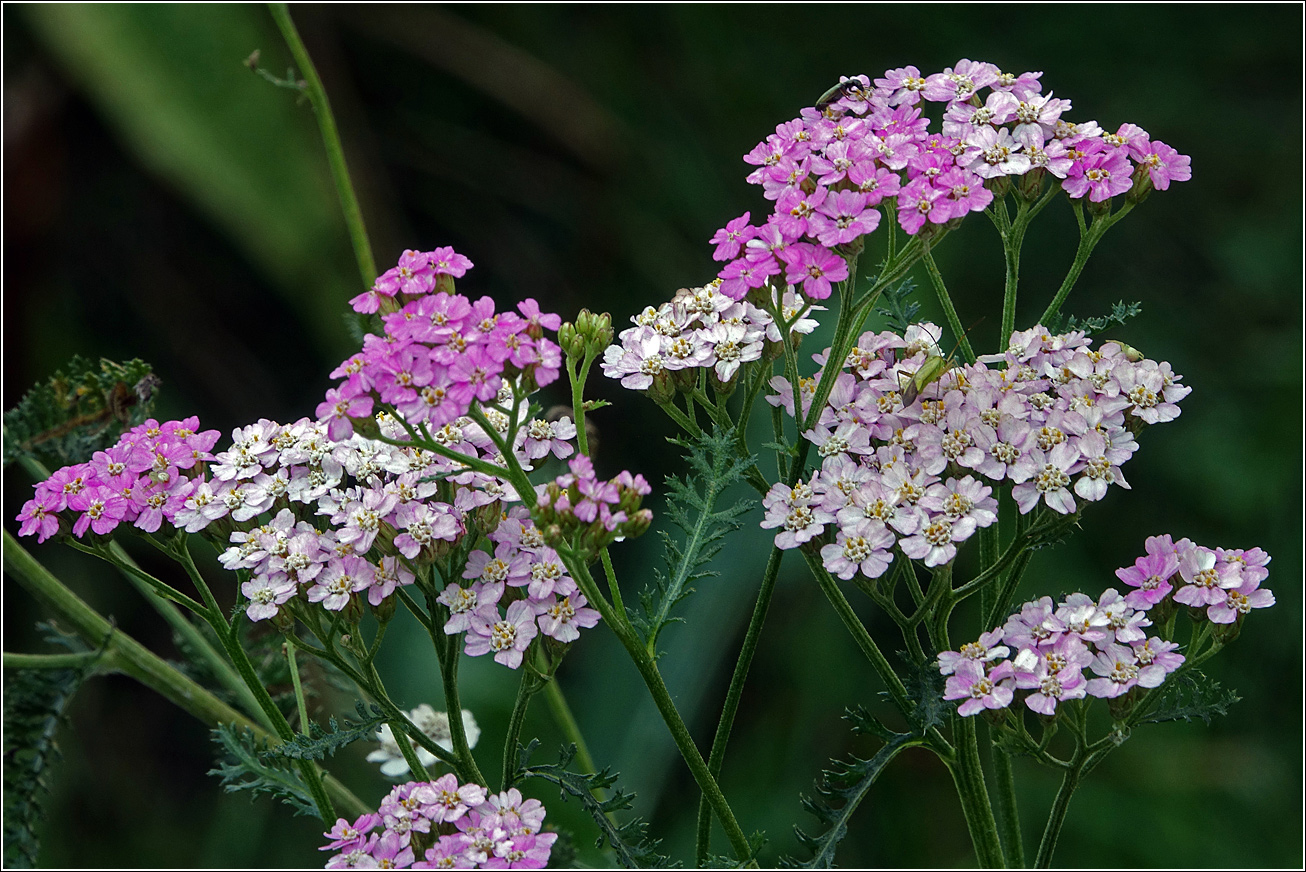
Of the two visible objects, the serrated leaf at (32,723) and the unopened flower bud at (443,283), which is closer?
the unopened flower bud at (443,283)

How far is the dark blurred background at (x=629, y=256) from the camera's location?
8.98 ft

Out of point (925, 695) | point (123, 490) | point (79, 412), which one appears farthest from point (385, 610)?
point (79, 412)

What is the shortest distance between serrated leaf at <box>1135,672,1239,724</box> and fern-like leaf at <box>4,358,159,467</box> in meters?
1.09

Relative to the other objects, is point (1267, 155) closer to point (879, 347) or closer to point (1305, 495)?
point (1305, 495)

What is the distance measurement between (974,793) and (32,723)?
42.7 inches

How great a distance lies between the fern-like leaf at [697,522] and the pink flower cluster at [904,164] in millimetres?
143

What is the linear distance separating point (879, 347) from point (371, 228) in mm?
2233

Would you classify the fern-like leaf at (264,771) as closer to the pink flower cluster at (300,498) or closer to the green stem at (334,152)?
the pink flower cluster at (300,498)

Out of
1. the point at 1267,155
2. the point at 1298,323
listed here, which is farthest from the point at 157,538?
the point at 1267,155

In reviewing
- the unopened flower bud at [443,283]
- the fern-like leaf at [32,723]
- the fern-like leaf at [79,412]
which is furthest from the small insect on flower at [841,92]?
the fern-like leaf at [32,723]

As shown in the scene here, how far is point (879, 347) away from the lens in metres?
1.11

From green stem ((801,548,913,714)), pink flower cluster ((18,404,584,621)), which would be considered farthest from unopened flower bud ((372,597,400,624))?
green stem ((801,548,913,714))

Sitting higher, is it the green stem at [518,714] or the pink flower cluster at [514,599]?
the pink flower cluster at [514,599]

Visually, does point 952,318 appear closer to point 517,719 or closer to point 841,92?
point 841,92
